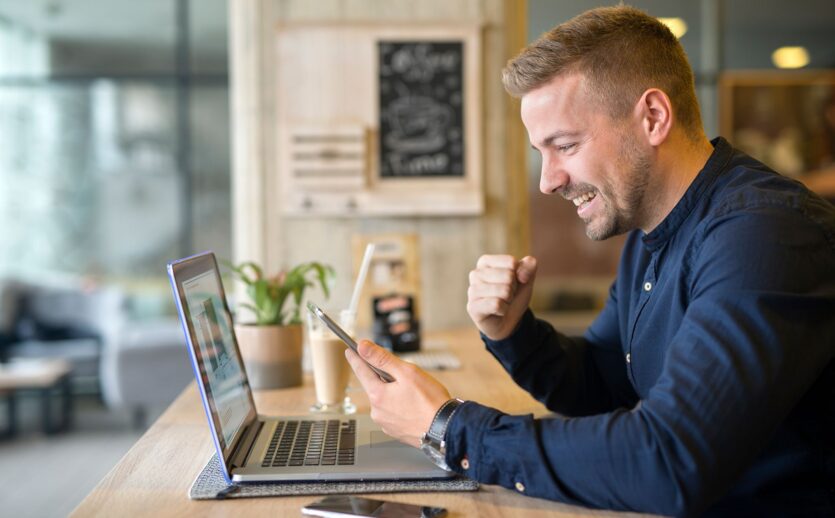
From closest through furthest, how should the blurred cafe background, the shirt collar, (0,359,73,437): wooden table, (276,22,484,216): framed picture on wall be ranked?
the shirt collar → (276,22,484,216): framed picture on wall → (0,359,73,437): wooden table → the blurred cafe background

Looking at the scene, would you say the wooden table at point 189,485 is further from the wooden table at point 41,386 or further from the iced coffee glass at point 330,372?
the wooden table at point 41,386

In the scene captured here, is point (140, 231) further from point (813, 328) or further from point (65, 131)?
point (813, 328)

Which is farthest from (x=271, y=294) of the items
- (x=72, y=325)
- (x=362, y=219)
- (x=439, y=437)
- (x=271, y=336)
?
(x=72, y=325)

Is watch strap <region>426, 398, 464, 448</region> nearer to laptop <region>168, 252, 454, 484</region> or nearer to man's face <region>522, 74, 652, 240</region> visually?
laptop <region>168, 252, 454, 484</region>

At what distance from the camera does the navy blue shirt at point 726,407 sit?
909 millimetres

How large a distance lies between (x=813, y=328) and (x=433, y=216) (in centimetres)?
208

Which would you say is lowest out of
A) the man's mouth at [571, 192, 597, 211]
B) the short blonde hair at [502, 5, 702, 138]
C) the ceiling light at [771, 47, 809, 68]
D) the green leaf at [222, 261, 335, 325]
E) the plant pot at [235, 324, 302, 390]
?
the plant pot at [235, 324, 302, 390]

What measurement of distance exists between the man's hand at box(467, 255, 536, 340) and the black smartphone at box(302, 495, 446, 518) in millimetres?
A: 431

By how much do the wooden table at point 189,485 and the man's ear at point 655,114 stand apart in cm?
50

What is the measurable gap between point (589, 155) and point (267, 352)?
78cm

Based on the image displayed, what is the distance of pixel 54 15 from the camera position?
6.50m

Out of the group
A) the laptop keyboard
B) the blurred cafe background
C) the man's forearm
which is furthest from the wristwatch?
the blurred cafe background

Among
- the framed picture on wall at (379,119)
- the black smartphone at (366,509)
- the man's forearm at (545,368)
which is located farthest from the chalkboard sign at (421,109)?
the black smartphone at (366,509)

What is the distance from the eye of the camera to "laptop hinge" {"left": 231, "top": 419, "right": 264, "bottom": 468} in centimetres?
114
